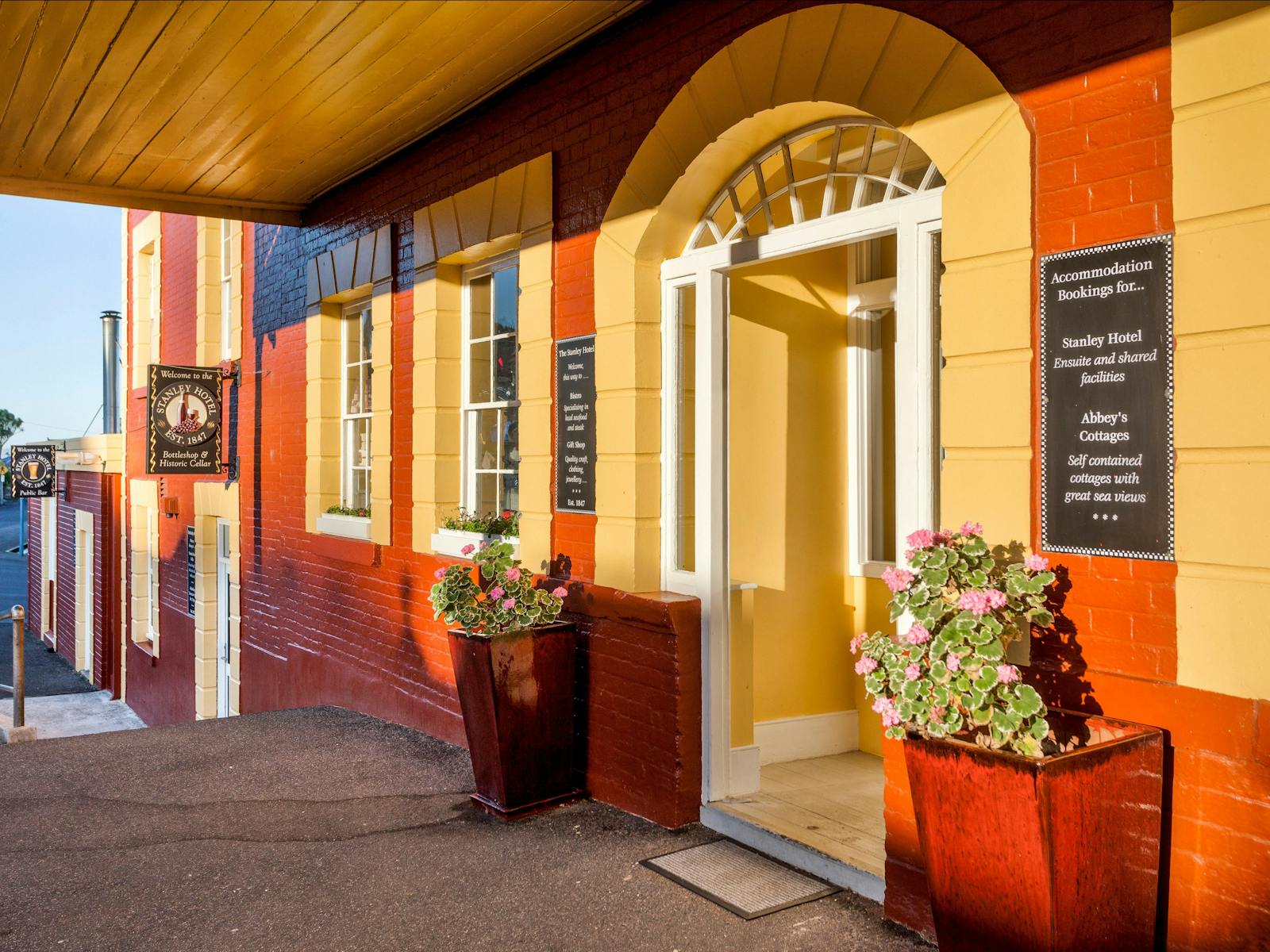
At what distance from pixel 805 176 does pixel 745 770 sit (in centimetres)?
279

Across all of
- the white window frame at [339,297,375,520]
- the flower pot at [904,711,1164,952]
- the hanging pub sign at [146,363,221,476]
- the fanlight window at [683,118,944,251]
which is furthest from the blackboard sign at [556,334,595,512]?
the hanging pub sign at [146,363,221,476]

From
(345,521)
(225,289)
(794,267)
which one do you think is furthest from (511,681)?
(225,289)

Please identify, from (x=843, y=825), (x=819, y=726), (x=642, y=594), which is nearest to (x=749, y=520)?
(x=642, y=594)

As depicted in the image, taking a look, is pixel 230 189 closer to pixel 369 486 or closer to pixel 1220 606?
pixel 369 486

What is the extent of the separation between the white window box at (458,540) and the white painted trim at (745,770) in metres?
1.76

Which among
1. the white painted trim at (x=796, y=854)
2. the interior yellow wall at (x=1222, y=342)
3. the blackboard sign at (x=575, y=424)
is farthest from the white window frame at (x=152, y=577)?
the interior yellow wall at (x=1222, y=342)

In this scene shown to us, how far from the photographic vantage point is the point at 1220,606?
9.78ft

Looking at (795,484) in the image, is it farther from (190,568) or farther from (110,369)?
(110,369)

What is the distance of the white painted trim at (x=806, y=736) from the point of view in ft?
18.4

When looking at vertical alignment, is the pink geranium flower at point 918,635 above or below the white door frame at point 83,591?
above

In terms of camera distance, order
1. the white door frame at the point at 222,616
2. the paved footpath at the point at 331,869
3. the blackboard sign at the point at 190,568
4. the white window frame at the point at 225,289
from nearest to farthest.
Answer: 1. the paved footpath at the point at 331,869
2. the white window frame at the point at 225,289
3. the white door frame at the point at 222,616
4. the blackboard sign at the point at 190,568

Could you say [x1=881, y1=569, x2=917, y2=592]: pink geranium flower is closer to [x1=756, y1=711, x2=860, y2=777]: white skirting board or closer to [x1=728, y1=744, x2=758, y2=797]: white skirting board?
[x1=728, y1=744, x2=758, y2=797]: white skirting board

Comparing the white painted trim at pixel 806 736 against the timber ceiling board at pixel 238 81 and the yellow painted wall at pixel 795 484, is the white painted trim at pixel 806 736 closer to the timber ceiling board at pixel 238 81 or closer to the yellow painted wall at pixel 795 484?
the yellow painted wall at pixel 795 484

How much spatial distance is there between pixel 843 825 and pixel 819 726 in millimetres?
1223
